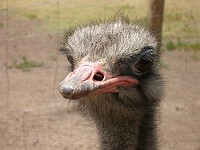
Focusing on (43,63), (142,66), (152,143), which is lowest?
(43,63)

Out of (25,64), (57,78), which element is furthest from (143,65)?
(25,64)

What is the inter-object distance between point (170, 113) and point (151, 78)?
8.18ft

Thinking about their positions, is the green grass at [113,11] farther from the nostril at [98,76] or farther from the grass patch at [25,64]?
the nostril at [98,76]

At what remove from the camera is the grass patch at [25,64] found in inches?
226

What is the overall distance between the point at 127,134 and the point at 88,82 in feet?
1.90

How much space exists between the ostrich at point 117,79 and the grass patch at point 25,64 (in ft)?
12.0

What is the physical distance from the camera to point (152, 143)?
218 centimetres

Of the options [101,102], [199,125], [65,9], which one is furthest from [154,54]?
[65,9]

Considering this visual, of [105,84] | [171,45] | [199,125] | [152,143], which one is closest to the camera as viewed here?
[105,84]

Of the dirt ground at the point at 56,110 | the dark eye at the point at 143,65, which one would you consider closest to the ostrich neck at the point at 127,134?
Answer: the dark eye at the point at 143,65

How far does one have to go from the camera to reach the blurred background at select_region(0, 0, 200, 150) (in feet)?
12.7

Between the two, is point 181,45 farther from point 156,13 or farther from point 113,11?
point 156,13

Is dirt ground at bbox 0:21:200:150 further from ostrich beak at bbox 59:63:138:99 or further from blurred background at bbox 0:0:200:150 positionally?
ostrich beak at bbox 59:63:138:99

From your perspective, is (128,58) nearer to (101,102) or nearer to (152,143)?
(101,102)
